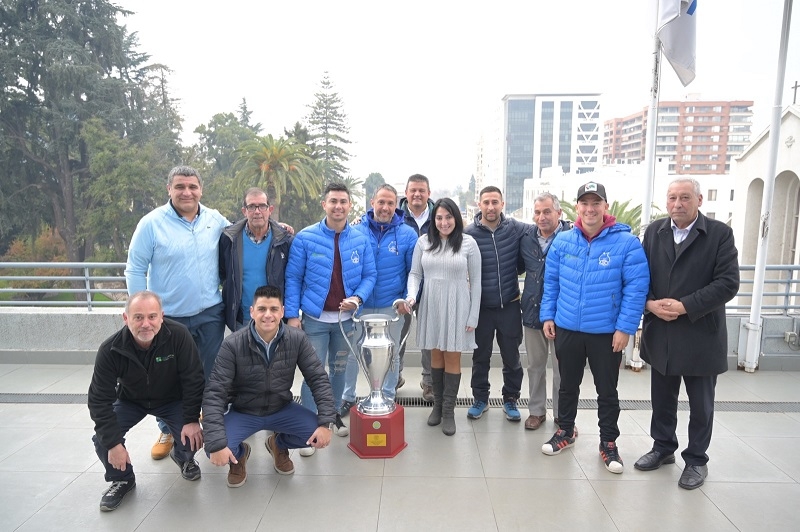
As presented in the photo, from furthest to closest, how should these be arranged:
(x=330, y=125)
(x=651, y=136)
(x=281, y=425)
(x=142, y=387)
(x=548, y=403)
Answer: (x=330, y=125) < (x=651, y=136) < (x=548, y=403) < (x=281, y=425) < (x=142, y=387)

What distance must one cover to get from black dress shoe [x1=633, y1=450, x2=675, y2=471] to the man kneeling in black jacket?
8.26 ft

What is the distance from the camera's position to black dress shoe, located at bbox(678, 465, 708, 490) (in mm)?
2807

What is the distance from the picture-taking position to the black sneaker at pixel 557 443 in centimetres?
319

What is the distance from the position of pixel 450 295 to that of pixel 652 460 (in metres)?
1.53

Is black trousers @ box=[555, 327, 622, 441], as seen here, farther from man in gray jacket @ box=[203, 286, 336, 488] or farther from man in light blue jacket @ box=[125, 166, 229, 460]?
man in light blue jacket @ box=[125, 166, 229, 460]

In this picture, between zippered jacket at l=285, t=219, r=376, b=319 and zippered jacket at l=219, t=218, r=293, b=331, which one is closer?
zippered jacket at l=219, t=218, r=293, b=331

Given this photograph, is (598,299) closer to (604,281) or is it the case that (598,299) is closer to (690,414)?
(604,281)

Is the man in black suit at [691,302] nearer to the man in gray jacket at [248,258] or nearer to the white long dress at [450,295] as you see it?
the white long dress at [450,295]

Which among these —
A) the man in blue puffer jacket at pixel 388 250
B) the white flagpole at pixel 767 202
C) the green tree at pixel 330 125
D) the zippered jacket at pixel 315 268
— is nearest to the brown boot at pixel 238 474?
the zippered jacket at pixel 315 268

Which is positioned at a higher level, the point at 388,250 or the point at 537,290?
the point at 388,250

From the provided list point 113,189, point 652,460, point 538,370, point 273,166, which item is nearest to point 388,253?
point 538,370

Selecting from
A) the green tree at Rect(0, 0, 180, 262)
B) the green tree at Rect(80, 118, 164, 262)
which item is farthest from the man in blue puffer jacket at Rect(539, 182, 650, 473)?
the green tree at Rect(0, 0, 180, 262)

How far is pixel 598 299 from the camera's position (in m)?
2.95

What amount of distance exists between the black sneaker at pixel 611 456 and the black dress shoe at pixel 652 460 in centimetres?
11
